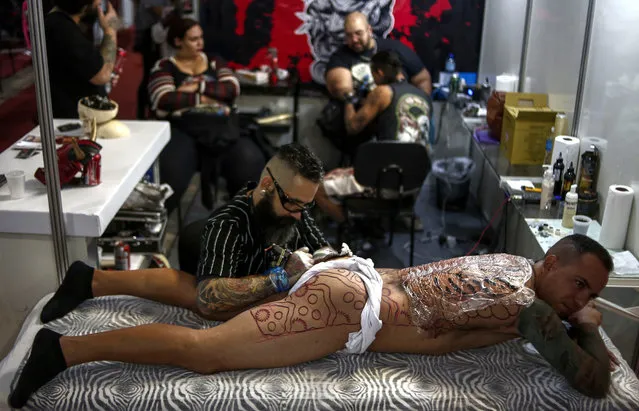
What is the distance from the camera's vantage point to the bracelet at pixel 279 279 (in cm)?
245

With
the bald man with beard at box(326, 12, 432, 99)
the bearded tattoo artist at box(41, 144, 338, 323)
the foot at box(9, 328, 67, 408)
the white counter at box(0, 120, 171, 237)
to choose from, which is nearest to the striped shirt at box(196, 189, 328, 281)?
the bearded tattoo artist at box(41, 144, 338, 323)

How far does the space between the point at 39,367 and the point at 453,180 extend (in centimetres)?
333

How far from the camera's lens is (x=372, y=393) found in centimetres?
222

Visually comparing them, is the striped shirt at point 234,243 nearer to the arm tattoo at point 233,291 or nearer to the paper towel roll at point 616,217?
the arm tattoo at point 233,291

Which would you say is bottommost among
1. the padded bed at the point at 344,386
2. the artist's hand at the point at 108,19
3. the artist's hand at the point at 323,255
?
the padded bed at the point at 344,386

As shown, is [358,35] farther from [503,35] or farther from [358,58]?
[503,35]

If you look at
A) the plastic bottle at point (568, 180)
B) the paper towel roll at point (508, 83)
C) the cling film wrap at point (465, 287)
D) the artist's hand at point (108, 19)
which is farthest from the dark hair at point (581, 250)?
the artist's hand at point (108, 19)

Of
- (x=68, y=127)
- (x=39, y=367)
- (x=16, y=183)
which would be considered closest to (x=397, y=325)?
(x=39, y=367)

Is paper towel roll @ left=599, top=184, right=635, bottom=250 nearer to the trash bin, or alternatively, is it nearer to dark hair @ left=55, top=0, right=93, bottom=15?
the trash bin

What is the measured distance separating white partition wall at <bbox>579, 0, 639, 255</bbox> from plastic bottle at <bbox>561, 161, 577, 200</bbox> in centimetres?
13

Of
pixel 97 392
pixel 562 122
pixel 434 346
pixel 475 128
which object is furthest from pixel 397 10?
pixel 97 392

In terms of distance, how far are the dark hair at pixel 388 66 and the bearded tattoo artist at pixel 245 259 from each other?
172 cm

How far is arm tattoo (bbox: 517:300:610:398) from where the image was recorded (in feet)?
7.21

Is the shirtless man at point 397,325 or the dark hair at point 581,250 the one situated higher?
the dark hair at point 581,250
